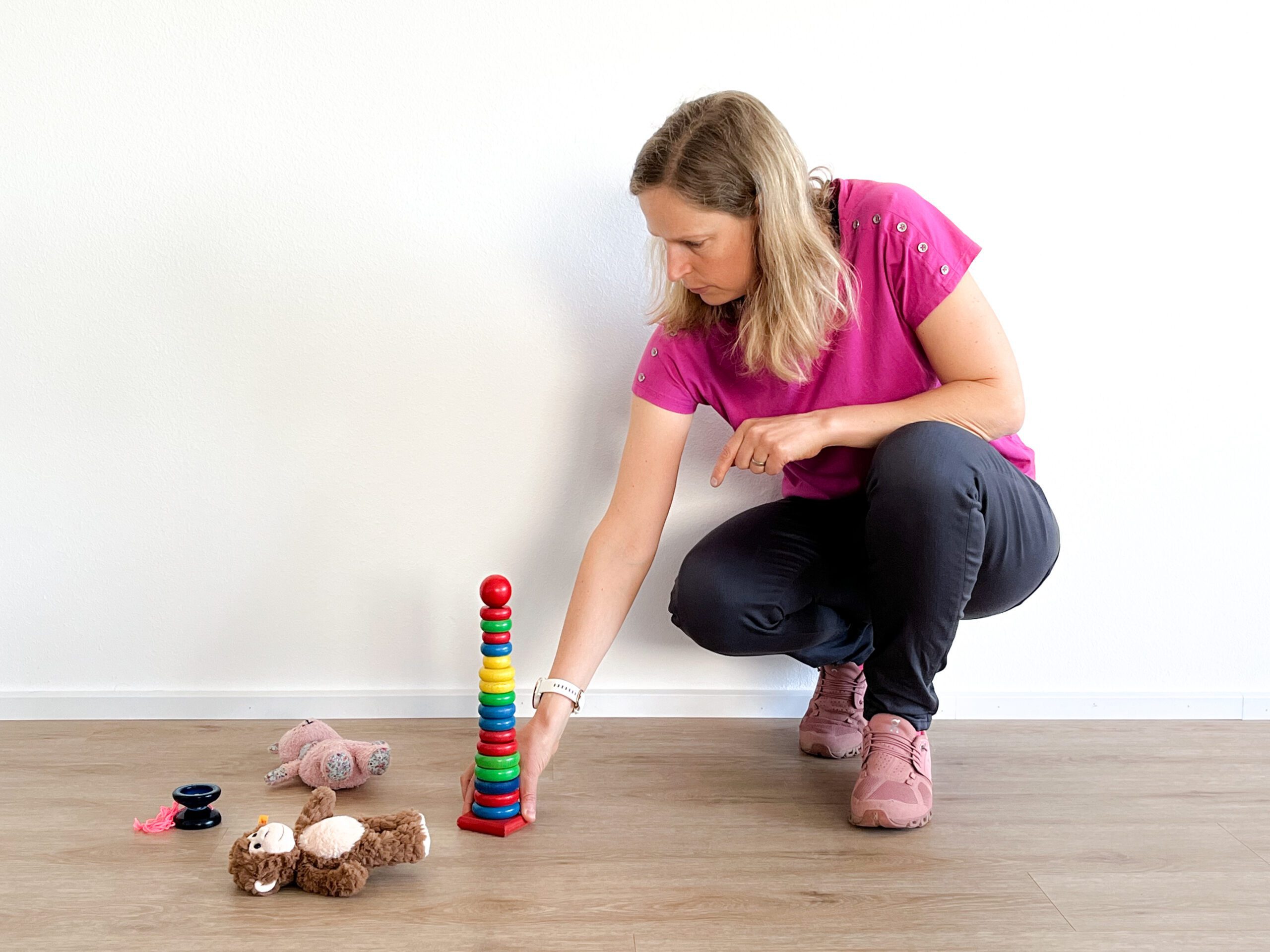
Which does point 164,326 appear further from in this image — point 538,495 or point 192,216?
point 538,495

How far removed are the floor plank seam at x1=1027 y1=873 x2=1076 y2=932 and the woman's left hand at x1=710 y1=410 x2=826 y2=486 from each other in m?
0.50

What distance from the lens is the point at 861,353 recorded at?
1381 mm

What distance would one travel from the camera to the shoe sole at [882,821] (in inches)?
47.3

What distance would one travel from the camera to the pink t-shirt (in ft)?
4.37

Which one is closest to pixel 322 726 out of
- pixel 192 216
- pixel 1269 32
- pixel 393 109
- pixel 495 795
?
pixel 495 795

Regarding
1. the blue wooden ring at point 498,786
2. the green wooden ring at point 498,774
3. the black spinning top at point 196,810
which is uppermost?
the green wooden ring at point 498,774

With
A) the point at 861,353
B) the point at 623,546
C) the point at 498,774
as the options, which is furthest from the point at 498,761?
the point at 861,353

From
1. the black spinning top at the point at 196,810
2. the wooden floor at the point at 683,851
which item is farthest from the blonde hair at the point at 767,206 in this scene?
the black spinning top at the point at 196,810

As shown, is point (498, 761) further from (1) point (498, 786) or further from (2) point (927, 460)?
(2) point (927, 460)

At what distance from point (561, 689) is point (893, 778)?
1.26ft

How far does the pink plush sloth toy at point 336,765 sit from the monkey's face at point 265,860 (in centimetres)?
23

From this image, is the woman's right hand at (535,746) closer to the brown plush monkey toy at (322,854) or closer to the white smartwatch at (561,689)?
the white smartwatch at (561,689)

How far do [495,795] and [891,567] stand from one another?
51 cm

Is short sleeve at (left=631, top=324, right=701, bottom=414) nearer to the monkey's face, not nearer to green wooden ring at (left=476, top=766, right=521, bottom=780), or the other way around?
green wooden ring at (left=476, top=766, right=521, bottom=780)
